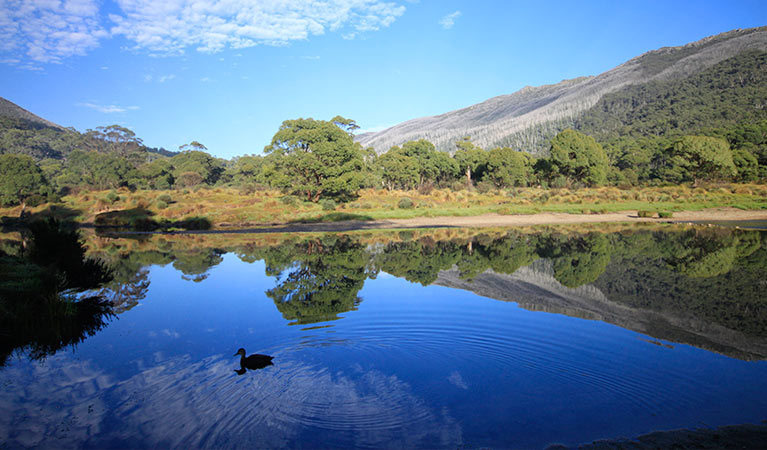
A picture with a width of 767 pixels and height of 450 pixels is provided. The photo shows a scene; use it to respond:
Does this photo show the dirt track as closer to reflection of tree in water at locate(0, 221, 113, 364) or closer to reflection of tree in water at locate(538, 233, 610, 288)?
reflection of tree in water at locate(538, 233, 610, 288)

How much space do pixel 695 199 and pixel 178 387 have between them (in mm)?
47983

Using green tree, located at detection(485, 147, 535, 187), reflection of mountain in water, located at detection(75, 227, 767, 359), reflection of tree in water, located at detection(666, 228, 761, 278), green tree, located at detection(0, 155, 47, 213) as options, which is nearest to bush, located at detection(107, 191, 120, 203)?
green tree, located at detection(0, 155, 47, 213)

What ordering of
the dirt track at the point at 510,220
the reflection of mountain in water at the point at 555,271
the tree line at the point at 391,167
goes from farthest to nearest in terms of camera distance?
the tree line at the point at 391,167, the dirt track at the point at 510,220, the reflection of mountain in water at the point at 555,271

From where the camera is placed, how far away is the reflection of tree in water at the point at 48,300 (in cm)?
823

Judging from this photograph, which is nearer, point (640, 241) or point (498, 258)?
point (498, 258)

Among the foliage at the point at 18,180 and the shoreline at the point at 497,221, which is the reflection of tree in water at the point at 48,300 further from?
the foliage at the point at 18,180

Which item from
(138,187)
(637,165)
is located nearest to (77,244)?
(138,187)

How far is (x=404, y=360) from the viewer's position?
6.89m

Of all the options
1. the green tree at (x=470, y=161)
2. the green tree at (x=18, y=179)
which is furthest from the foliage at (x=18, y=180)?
the green tree at (x=470, y=161)

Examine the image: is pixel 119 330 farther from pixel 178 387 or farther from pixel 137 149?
pixel 137 149

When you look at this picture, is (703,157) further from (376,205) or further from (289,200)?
(289,200)

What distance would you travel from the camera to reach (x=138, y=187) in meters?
67.9

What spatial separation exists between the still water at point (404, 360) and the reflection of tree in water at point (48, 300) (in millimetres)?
118

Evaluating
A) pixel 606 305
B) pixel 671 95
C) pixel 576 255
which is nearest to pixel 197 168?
pixel 576 255
